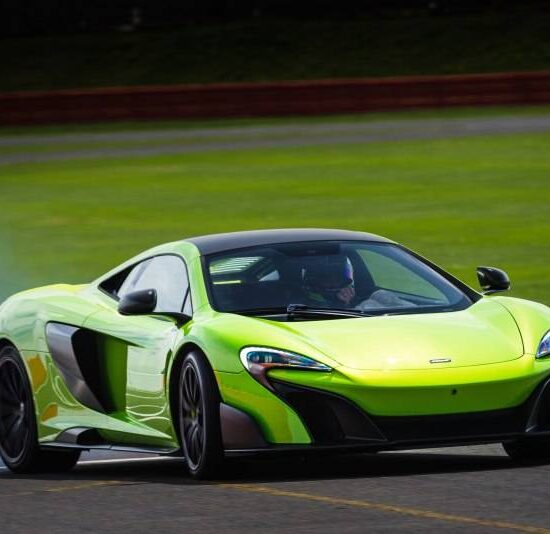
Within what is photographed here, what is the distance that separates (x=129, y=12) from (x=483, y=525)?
145ft

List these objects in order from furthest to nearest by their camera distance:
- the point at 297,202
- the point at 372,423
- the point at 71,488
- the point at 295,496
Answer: the point at 297,202, the point at 71,488, the point at 372,423, the point at 295,496

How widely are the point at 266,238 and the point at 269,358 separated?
143 centimetres

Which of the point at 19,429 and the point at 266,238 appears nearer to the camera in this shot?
the point at 266,238

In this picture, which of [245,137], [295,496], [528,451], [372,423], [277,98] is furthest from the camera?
[277,98]

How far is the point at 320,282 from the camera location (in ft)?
28.3

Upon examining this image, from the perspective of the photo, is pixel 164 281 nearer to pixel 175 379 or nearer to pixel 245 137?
pixel 175 379

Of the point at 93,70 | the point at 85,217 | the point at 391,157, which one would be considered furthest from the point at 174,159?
the point at 93,70

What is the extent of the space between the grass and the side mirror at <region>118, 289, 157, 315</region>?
31.9 meters

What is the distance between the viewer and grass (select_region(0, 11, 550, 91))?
136 ft

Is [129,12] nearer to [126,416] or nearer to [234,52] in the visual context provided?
[234,52]

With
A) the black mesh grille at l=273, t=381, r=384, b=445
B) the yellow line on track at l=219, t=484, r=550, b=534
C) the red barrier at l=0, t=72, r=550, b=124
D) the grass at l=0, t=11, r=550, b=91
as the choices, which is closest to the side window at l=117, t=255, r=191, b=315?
the black mesh grille at l=273, t=381, r=384, b=445

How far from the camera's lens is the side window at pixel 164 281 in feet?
28.5

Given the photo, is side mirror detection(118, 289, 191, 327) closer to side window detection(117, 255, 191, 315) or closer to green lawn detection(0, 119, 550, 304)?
side window detection(117, 255, 191, 315)

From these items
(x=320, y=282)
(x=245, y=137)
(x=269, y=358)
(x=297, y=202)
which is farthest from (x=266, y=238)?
(x=245, y=137)
